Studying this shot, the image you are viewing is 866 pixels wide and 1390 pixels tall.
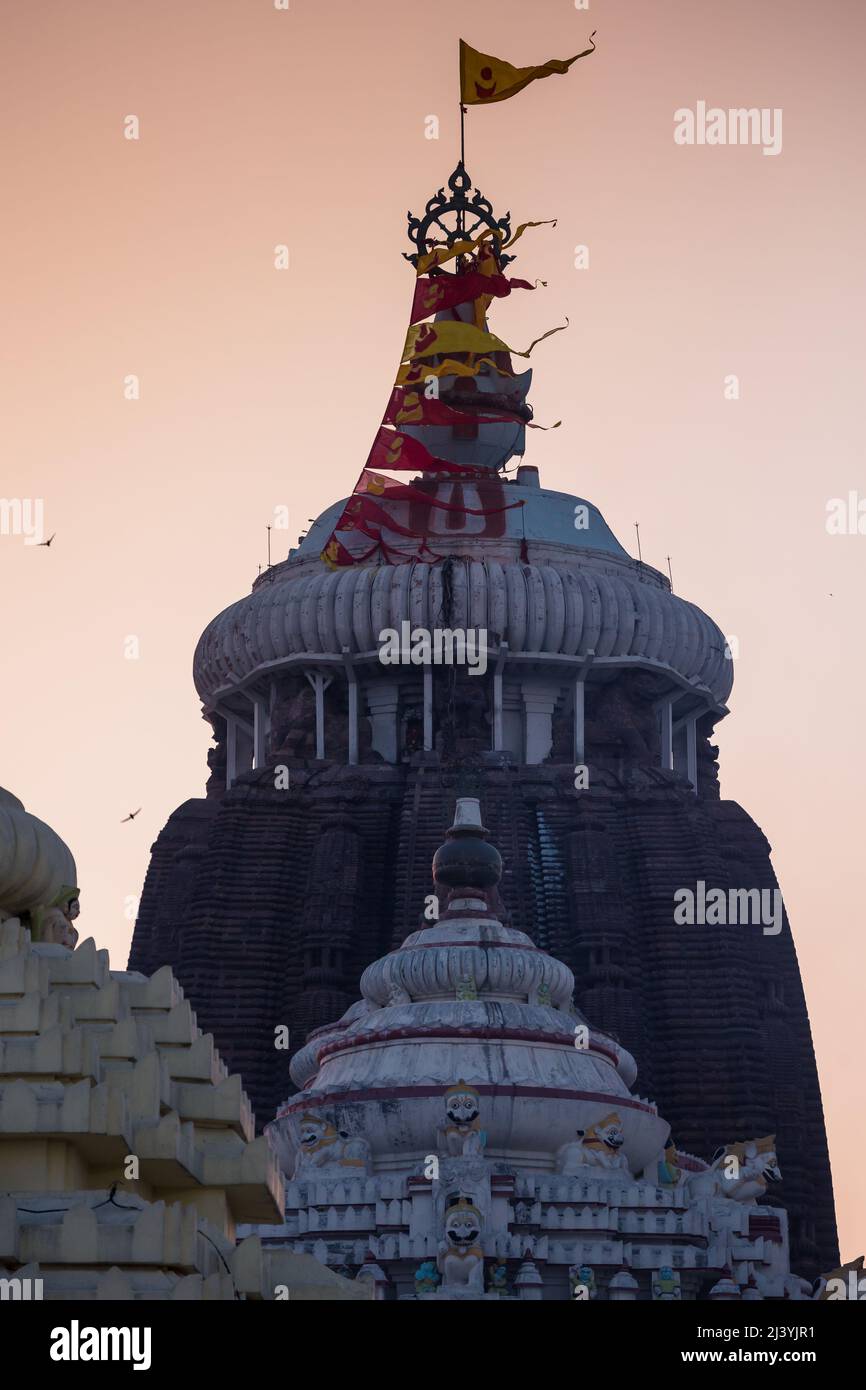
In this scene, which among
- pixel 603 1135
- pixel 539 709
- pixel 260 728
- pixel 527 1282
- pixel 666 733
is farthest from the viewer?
pixel 260 728

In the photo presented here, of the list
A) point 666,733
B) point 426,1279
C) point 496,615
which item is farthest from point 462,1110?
point 666,733

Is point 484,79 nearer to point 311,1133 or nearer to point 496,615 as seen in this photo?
point 496,615

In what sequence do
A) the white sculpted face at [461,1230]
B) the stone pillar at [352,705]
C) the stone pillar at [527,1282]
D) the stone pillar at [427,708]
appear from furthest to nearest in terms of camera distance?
the stone pillar at [352,705] → the stone pillar at [427,708] → the stone pillar at [527,1282] → the white sculpted face at [461,1230]

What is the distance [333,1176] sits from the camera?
32.1 metres

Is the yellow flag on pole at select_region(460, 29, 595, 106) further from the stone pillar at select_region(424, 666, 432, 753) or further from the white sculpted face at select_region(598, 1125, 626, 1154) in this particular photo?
the white sculpted face at select_region(598, 1125, 626, 1154)

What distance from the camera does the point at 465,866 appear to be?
122ft

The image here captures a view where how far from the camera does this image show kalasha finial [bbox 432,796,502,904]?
37.2 meters

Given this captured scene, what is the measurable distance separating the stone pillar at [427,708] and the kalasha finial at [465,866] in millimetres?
17868

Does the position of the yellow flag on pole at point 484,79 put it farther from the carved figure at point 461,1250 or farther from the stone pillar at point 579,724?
the carved figure at point 461,1250

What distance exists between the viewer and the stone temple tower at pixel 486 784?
165 ft

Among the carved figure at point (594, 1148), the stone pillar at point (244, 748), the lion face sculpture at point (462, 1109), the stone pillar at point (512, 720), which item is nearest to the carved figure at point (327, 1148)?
the lion face sculpture at point (462, 1109)

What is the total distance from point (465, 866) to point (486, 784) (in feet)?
53.5

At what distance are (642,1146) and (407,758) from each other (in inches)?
907
